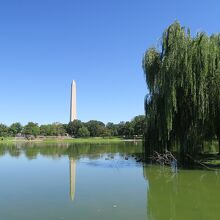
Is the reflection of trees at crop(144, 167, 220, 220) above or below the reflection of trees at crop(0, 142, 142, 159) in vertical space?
below

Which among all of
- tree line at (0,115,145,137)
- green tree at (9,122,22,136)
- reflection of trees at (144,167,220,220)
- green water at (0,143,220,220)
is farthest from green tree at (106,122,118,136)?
reflection of trees at (144,167,220,220)

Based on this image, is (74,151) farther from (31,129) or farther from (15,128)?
(15,128)

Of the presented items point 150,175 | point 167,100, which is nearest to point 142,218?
point 150,175

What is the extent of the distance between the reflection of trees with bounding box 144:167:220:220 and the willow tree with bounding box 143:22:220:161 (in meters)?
3.34

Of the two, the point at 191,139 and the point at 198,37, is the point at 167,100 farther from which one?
the point at 198,37

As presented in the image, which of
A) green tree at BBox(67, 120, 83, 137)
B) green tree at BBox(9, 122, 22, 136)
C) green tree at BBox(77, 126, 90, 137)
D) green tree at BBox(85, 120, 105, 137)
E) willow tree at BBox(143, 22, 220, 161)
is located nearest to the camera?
willow tree at BBox(143, 22, 220, 161)

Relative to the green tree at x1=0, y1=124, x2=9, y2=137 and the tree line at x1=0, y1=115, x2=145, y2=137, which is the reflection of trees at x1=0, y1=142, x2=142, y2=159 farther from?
the green tree at x1=0, y1=124, x2=9, y2=137

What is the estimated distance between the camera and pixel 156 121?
85.6 feet

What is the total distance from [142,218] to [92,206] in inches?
95.7

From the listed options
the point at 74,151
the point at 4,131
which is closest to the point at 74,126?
the point at 4,131

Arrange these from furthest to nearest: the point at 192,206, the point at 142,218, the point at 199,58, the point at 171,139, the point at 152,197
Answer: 1. the point at 171,139
2. the point at 199,58
3. the point at 152,197
4. the point at 192,206
5. the point at 142,218

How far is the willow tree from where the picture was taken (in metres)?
23.1

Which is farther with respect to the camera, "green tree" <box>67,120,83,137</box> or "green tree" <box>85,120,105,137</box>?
"green tree" <box>85,120,105,137</box>

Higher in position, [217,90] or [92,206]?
[217,90]
